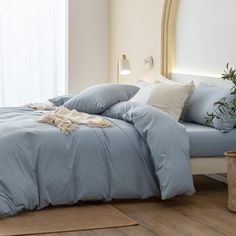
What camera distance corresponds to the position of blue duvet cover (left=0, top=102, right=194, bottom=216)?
3.26 metres

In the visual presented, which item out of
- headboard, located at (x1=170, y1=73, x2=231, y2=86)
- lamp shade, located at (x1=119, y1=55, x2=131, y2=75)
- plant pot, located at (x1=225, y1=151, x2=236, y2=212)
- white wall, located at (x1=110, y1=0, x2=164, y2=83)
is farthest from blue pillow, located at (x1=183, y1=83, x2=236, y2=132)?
lamp shade, located at (x1=119, y1=55, x2=131, y2=75)

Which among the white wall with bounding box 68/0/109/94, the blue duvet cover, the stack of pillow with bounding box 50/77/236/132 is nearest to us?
the blue duvet cover

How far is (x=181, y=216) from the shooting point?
3262mm

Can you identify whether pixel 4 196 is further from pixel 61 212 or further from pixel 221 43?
pixel 221 43

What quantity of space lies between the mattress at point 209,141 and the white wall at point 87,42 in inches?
122

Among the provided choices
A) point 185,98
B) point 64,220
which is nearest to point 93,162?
point 64,220

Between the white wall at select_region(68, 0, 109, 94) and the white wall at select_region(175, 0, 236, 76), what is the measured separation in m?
1.84

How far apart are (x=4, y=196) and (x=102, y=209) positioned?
2.10 feet

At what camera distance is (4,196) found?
3158 mm

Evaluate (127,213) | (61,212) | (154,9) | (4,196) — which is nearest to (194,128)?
(127,213)

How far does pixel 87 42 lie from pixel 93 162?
11.2 ft

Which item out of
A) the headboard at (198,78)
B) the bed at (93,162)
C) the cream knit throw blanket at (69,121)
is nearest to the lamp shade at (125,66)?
the headboard at (198,78)

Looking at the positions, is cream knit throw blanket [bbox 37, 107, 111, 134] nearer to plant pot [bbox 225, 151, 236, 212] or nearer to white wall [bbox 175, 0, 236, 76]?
plant pot [bbox 225, 151, 236, 212]

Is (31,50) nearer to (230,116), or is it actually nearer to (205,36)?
(205,36)
